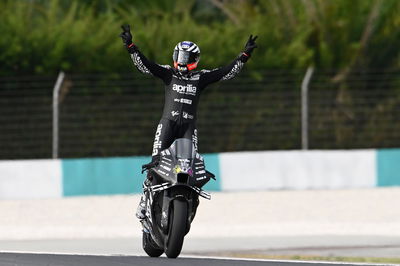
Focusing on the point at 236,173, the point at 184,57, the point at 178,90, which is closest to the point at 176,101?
the point at 178,90

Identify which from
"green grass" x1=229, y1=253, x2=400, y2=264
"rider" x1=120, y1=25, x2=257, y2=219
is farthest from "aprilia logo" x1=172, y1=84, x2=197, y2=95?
"green grass" x1=229, y1=253, x2=400, y2=264

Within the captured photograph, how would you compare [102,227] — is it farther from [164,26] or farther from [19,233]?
[164,26]

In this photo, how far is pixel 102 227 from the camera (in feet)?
44.8

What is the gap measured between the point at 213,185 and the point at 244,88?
2216 millimetres

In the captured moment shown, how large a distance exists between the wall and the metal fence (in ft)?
2.91

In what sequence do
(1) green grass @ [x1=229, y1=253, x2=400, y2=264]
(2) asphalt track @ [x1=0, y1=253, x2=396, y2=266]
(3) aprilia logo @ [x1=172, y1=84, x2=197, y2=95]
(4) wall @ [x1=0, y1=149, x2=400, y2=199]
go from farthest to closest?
(4) wall @ [x1=0, y1=149, x2=400, y2=199], (1) green grass @ [x1=229, y1=253, x2=400, y2=264], (3) aprilia logo @ [x1=172, y1=84, x2=197, y2=95], (2) asphalt track @ [x1=0, y1=253, x2=396, y2=266]

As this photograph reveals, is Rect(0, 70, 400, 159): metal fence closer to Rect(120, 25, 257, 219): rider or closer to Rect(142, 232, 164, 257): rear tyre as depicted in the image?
Rect(142, 232, 164, 257): rear tyre

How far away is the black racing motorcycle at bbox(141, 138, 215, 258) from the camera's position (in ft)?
29.8

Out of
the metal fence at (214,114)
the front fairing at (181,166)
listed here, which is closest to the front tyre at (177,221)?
the front fairing at (181,166)

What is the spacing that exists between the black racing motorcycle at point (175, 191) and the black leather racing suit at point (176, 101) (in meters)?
0.32

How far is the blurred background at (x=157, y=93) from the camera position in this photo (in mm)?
17609

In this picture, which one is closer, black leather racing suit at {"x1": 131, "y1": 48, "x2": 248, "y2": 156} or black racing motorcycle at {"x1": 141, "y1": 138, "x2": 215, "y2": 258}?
black racing motorcycle at {"x1": 141, "y1": 138, "x2": 215, "y2": 258}

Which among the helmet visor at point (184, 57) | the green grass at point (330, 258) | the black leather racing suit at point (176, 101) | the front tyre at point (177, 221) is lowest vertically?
the green grass at point (330, 258)

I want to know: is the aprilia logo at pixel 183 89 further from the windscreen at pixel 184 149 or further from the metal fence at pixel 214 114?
the metal fence at pixel 214 114
